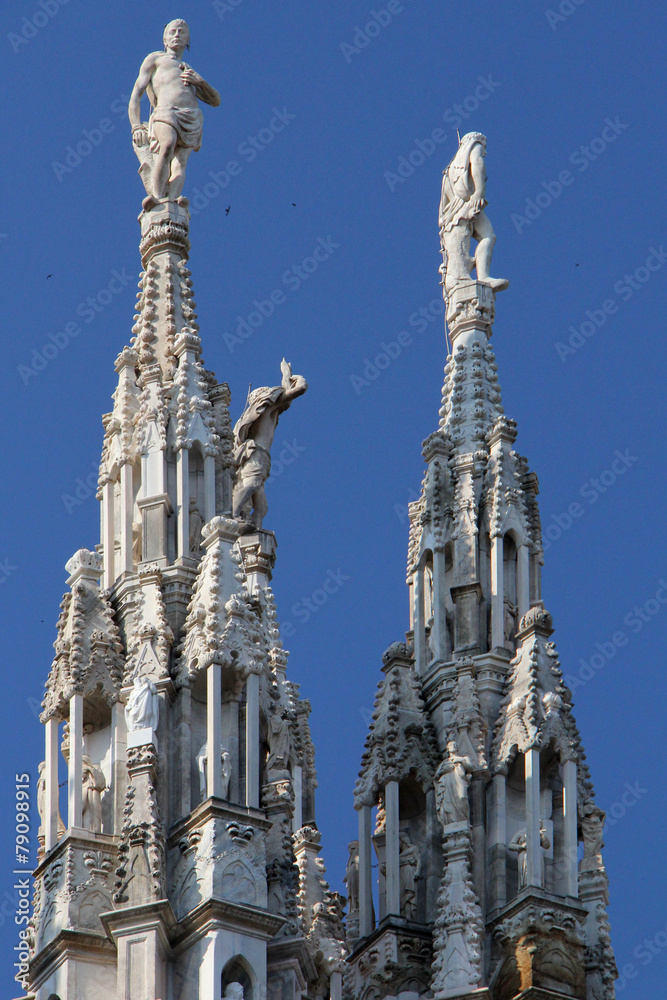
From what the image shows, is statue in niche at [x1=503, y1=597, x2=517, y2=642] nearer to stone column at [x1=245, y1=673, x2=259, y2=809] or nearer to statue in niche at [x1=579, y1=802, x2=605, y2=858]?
statue in niche at [x1=579, y1=802, x2=605, y2=858]

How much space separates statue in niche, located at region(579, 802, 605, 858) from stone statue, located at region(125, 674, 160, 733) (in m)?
7.25

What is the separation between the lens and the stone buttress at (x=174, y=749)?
5169 cm

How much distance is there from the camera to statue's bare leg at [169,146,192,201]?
6181 centimetres

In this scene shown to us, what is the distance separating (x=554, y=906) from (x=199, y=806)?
593 cm

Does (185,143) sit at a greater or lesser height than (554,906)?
greater

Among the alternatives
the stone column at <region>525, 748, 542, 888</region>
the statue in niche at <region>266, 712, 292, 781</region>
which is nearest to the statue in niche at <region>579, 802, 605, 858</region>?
the stone column at <region>525, 748, 542, 888</region>

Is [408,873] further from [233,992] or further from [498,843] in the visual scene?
[233,992]

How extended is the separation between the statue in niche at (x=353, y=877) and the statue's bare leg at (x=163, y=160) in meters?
10.3

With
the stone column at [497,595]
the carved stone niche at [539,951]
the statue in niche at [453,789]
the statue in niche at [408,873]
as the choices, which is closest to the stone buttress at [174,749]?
the statue in niche at [408,873]

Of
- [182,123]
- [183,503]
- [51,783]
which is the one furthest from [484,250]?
[51,783]

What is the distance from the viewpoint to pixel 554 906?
5569 cm

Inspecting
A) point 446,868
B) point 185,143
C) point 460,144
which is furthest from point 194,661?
point 460,144

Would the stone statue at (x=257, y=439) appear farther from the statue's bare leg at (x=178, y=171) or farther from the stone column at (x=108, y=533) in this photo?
the statue's bare leg at (x=178, y=171)

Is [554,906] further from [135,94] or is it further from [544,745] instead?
[135,94]
